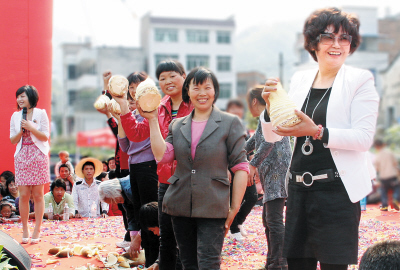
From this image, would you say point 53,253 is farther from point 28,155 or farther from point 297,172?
point 297,172

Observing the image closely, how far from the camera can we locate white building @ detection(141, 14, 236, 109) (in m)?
37.4

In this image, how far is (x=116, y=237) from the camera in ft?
18.0

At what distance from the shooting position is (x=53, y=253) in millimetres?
4594

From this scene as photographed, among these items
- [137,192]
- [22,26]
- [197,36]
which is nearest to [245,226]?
[137,192]

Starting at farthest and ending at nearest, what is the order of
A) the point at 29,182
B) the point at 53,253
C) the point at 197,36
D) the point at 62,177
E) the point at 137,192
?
the point at 197,36, the point at 62,177, the point at 29,182, the point at 53,253, the point at 137,192

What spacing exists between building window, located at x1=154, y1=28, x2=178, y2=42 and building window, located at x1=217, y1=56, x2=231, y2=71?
415 cm

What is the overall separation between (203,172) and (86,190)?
496 cm

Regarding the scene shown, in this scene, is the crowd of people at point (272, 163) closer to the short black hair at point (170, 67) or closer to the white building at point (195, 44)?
the short black hair at point (170, 67)

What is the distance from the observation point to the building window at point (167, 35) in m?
37.6

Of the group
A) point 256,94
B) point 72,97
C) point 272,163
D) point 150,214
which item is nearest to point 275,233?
point 272,163


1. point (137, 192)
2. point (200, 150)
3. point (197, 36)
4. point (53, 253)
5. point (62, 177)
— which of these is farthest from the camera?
point (197, 36)

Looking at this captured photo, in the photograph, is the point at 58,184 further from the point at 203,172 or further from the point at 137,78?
the point at 203,172

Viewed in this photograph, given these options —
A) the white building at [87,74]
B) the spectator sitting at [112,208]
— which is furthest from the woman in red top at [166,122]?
the white building at [87,74]

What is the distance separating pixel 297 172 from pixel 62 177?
6159mm
